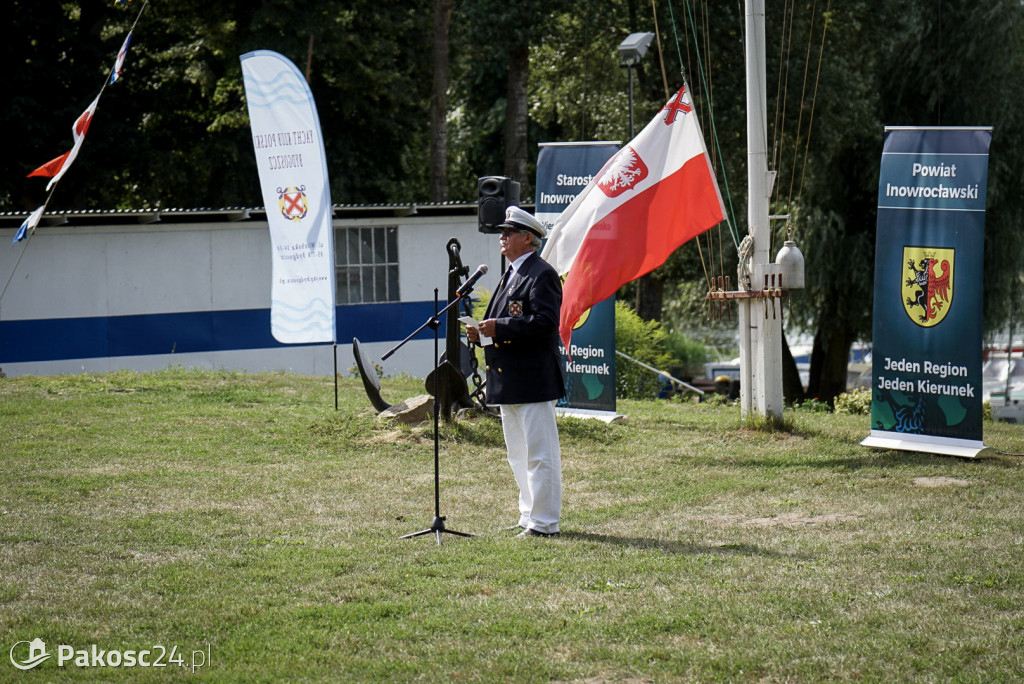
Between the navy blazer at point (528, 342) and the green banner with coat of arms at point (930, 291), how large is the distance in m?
4.16

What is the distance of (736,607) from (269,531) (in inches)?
125

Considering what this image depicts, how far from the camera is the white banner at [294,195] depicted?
1207 centimetres

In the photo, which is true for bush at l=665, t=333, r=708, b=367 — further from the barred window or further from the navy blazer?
the navy blazer

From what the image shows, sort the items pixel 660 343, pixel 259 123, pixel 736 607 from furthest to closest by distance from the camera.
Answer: pixel 660 343
pixel 259 123
pixel 736 607

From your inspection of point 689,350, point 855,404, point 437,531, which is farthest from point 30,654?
point 689,350

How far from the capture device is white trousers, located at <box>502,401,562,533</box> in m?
6.69

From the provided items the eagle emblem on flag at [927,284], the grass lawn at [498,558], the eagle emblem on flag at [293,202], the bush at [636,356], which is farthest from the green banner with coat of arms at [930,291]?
the bush at [636,356]

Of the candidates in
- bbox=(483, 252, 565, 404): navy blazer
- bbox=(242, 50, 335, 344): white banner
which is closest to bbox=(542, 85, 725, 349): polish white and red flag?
bbox=(483, 252, 565, 404): navy blazer

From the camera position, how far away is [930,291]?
31.3 feet

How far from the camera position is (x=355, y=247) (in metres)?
21.4

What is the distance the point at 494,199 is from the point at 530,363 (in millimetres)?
4587

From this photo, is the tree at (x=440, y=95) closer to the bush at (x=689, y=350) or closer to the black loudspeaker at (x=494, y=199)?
the black loudspeaker at (x=494, y=199)

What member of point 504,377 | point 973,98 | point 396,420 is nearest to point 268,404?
point 396,420

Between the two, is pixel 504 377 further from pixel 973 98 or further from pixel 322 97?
pixel 322 97
